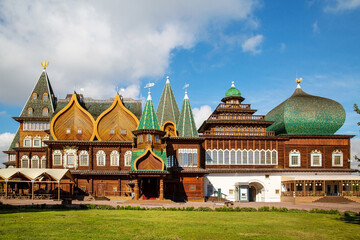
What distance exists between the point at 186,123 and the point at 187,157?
12.5ft

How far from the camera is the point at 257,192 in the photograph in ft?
152

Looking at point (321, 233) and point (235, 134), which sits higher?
point (235, 134)

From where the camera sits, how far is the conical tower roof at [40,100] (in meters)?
46.6

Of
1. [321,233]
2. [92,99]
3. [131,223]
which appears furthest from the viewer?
[92,99]

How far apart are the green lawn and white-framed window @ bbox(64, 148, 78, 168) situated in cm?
1802

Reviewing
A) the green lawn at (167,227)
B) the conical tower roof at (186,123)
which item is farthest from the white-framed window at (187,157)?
the green lawn at (167,227)

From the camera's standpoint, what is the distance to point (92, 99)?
45719 mm

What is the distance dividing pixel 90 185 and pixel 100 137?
18.0 ft

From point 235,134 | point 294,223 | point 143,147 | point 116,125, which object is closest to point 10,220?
point 294,223

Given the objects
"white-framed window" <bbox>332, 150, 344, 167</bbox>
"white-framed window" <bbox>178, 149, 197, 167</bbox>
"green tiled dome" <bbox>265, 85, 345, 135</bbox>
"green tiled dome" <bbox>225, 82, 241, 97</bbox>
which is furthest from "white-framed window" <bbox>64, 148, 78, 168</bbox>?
"white-framed window" <bbox>332, 150, 344, 167</bbox>

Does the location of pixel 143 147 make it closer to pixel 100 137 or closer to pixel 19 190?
pixel 100 137

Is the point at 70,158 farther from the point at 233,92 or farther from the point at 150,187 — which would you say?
the point at 233,92

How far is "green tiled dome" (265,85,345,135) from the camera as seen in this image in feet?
152

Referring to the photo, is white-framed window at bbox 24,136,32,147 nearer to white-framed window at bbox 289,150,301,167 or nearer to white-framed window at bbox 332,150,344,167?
white-framed window at bbox 289,150,301,167
